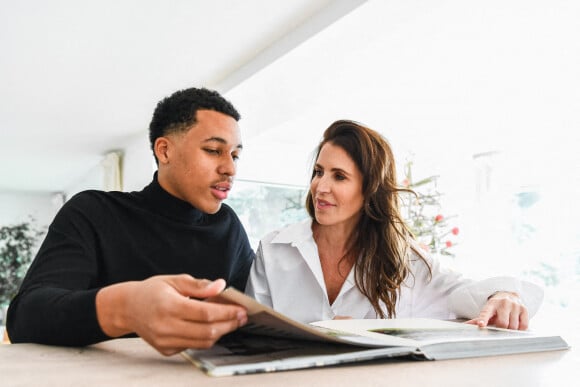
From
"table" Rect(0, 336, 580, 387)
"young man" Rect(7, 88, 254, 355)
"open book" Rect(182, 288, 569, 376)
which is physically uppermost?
"young man" Rect(7, 88, 254, 355)

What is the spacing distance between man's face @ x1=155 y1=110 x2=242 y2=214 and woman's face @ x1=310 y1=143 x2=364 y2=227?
336 millimetres

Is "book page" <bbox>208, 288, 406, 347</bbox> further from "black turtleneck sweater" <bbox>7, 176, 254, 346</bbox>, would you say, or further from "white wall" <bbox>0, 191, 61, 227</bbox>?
"white wall" <bbox>0, 191, 61, 227</bbox>

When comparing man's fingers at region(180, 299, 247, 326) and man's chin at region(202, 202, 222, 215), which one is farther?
man's chin at region(202, 202, 222, 215)

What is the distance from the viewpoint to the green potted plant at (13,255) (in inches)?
338

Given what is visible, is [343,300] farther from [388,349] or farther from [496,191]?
[496,191]

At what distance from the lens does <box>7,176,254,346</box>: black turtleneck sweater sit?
0.75 meters

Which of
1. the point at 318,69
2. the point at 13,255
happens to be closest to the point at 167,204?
the point at 318,69

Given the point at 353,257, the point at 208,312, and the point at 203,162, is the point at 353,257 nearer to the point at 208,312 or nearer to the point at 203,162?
the point at 203,162

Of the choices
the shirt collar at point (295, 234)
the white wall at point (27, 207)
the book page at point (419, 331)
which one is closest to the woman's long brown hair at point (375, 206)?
the shirt collar at point (295, 234)

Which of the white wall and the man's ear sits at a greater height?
the white wall

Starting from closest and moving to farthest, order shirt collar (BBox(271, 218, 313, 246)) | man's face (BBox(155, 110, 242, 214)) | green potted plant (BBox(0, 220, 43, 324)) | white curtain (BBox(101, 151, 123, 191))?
1. man's face (BBox(155, 110, 242, 214))
2. shirt collar (BBox(271, 218, 313, 246))
3. white curtain (BBox(101, 151, 123, 191))
4. green potted plant (BBox(0, 220, 43, 324))

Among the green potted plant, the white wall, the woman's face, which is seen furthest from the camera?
the white wall

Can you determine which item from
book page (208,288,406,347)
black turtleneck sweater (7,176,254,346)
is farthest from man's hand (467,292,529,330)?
black turtleneck sweater (7,176,254,346)

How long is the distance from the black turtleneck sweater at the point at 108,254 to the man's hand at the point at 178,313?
0.42ft
